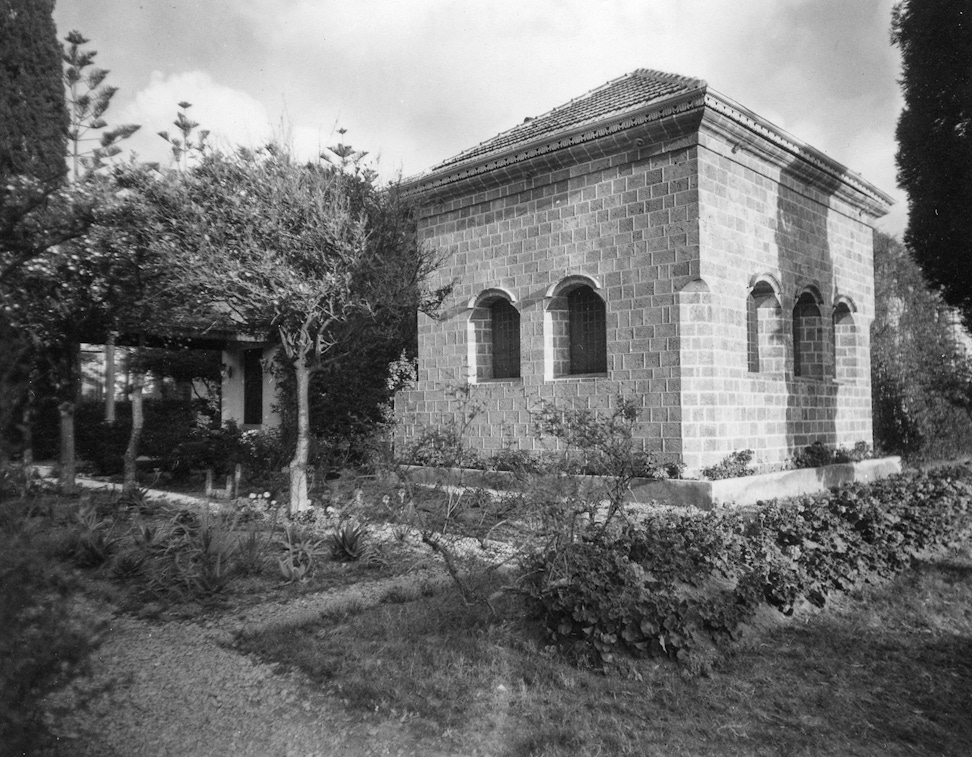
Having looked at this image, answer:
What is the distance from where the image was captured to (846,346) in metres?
13.2

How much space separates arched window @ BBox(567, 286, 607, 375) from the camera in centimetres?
1077

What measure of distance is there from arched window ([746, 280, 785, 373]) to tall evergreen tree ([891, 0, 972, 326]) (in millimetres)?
3298

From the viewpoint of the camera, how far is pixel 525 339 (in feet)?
36.8

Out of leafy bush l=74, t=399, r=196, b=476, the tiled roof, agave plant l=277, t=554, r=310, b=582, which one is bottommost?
agave plant l=277, t=554, r=310, b=582

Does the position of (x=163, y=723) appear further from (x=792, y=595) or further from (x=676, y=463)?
(x=676, y=463)

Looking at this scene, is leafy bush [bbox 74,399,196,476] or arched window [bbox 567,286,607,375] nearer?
arched window [bbox 567,286,607,375]

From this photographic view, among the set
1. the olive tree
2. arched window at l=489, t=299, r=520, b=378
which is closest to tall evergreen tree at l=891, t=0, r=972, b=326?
arched window at l=489, t=299, r=520, b=378

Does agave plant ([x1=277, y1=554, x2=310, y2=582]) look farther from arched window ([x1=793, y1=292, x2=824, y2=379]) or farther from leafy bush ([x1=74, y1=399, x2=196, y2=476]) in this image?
arched window ([x1=793, y1=292, x2=824, y2=379])

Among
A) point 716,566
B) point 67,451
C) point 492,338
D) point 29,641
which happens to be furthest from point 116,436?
point 29,641

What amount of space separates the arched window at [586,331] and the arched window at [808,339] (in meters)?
3.74

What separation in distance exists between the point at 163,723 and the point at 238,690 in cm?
42

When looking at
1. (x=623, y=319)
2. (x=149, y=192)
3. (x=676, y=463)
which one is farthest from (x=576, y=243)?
(x=149, y=192)

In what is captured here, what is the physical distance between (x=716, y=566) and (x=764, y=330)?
270 inches

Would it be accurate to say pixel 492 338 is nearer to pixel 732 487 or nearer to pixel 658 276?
pixel 658 276
